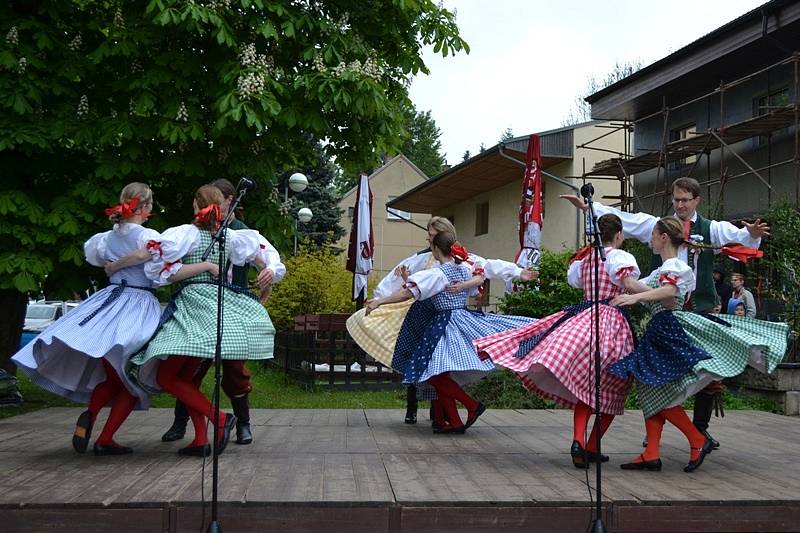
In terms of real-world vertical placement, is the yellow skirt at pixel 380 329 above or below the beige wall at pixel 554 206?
below

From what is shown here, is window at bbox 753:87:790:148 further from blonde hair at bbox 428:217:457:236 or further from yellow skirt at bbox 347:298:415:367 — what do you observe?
blonde hair at bbox 428:217:457:236

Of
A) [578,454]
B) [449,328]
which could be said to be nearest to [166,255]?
[449,328]

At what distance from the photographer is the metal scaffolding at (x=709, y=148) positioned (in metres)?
15.8

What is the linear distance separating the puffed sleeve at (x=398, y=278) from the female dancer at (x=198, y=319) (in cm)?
203

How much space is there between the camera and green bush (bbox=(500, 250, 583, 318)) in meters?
12.4

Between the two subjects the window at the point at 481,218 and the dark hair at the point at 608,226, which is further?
the window at the point at 481,218

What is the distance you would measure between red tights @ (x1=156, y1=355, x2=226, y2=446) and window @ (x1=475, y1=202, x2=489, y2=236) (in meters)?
25.2

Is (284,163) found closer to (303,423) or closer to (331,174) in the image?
(303,423)

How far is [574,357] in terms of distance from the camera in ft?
19.7

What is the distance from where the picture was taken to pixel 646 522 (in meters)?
4.81

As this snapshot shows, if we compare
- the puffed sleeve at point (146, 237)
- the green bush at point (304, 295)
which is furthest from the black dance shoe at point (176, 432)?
the green bush at point (304, 295)

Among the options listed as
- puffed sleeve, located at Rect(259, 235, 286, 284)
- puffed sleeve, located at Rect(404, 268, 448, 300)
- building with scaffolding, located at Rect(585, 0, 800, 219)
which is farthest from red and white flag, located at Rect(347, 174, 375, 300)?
puffed sleeve, located at Rect(259, 235, 286, 284)

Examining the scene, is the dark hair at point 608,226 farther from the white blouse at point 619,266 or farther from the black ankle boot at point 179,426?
the black ankle boot at point 179,426

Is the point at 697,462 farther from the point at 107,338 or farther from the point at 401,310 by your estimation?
the point at 107,338
